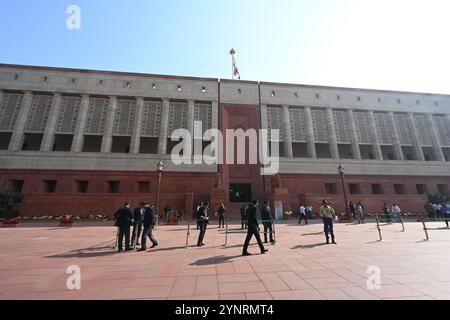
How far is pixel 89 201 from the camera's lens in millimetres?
22344

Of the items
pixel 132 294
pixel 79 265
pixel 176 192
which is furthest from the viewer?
pixel 176 192

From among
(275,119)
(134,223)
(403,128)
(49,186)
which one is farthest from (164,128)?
(403,128)

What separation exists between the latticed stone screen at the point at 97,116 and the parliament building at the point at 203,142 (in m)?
0.13

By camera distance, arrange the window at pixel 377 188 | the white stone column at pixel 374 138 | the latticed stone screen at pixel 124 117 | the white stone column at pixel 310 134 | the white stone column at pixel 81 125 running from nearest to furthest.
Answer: the white stone column at pixel 81 125 → the latticed stone screen at pixel 124 117 → the window at pixel 377 188 → the white stone column at pixel 310 134 → the white stone column at pixel 374 138

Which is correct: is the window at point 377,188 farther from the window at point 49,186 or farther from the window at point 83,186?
the window at point 49,186

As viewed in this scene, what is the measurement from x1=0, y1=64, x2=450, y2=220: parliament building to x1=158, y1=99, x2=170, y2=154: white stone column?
137mm

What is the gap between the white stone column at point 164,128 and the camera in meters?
27.0

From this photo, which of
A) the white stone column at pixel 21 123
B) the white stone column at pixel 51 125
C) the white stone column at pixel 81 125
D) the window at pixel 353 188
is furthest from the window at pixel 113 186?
the window at pixel 353 188

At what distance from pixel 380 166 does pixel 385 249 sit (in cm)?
2697

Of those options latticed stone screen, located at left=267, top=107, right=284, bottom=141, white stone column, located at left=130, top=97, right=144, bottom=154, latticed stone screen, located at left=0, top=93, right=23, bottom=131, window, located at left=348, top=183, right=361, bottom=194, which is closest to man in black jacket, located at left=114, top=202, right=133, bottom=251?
white stone column, located at left=130, top=97, right=144, bottom=154

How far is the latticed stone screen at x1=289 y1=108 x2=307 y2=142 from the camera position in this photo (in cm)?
2984

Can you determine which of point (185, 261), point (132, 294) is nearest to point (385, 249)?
point (185, 261)

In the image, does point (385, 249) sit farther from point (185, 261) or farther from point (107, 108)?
point (107, 108)

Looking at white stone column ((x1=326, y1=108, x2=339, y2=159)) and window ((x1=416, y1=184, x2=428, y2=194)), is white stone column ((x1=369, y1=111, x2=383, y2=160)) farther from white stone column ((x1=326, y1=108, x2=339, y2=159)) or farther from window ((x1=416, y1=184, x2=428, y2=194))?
window ((x1=416, y1=184, x2=428, y2=194))
